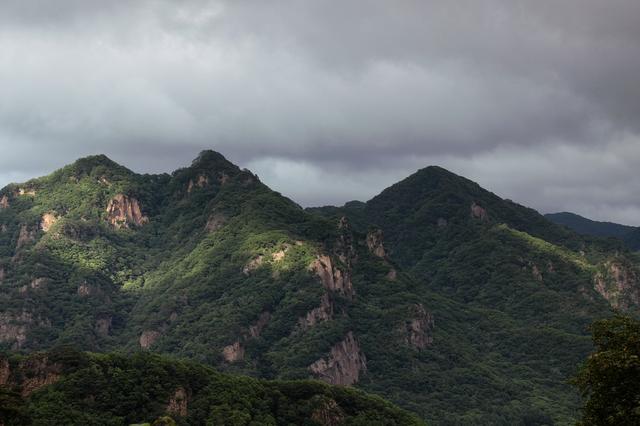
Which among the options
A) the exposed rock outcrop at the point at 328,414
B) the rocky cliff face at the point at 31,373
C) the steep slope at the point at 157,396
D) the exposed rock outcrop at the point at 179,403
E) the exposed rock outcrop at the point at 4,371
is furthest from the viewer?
the exposed rock outcrop at the point at 328,414

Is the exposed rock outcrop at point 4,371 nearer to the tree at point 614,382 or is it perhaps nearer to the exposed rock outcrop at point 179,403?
the exposed rock outcrop at point 179,403

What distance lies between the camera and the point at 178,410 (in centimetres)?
15412

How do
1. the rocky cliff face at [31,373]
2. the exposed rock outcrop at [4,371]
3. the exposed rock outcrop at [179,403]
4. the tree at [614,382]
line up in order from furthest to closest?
1. the exposed rock outcrop at [179,403]
2. the rocky cliff face at [31,373]
3. the exposed rock outcrop at [4,371]
4. the tree at [614,382]

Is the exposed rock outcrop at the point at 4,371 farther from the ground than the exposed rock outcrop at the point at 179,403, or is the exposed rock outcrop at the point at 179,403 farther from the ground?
the exposed rock outcrop at the point at 4,371

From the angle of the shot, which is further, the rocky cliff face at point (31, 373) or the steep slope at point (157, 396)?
the rocky cliff face at point (31, 373)

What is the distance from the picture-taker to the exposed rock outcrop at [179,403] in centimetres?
A: 15239

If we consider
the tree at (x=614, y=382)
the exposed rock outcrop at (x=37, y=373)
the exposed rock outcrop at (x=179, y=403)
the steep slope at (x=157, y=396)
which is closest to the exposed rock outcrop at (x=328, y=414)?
the steep slope at (x=157, y=396)

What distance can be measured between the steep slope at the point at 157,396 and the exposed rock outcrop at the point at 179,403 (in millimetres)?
18

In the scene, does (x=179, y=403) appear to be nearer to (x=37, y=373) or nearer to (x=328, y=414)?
(x=37, y=373)

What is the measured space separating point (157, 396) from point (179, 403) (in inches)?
182

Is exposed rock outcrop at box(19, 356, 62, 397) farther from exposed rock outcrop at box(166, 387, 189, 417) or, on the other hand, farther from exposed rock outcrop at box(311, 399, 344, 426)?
exposed rock outcrop at box(311, 399, 344, 426)

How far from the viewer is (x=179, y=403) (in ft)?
510

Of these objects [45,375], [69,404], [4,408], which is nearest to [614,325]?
[4,408]

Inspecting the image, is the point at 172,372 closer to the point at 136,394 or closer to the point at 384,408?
the point at 136,394
